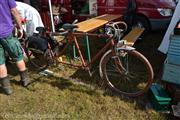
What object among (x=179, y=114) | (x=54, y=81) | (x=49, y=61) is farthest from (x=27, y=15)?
(x=179, y=114)

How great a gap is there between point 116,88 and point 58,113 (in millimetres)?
1061

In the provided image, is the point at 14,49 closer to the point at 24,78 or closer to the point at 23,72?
the point at 23,72

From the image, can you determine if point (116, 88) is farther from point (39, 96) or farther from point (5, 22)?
point (5, 22)

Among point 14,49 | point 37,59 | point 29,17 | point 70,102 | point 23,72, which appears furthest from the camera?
point 29,17

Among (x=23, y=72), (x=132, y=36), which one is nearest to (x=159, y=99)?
(x=132, y=36)

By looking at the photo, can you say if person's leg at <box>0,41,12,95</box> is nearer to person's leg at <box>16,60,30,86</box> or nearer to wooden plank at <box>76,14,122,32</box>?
person's leg at <box>16,60,30,86</box>

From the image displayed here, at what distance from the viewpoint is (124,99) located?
4.45m

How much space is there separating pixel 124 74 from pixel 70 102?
3.21 ft

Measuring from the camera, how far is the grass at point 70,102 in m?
4.11

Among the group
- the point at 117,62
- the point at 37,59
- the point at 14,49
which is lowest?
the point at 37,59

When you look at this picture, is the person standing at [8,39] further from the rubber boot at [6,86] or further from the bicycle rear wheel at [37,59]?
the bicycle rear wheel at [37,59]

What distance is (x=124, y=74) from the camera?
4.63 meters

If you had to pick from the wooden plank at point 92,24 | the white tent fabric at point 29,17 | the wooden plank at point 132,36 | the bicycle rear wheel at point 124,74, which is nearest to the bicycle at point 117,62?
the bicycle rear wheel at point 124,74

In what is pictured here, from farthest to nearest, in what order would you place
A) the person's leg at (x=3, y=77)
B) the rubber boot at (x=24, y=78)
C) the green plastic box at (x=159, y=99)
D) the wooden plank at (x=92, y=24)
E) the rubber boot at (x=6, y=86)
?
the wooden plank at (x=92, y=24), the rubber boot at (x=24, y=78), the rubber boot at (x=6, y=86), the person's leg at (x=3, y=77), the green plastic box at (x=159, y=99)
